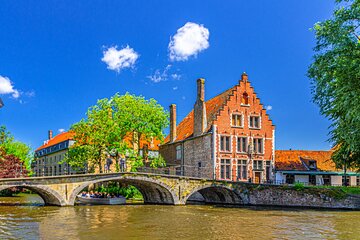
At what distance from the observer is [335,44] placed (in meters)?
22.1

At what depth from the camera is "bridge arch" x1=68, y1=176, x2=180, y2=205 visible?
30.9 meters

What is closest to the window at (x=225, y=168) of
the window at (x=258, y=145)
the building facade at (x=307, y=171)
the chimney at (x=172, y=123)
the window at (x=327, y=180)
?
the window at (x=258, y=145)

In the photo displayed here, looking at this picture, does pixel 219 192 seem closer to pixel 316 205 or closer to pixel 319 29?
pixel 316 205

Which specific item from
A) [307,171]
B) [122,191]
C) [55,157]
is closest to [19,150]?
[55,157]

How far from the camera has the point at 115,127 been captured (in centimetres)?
3884

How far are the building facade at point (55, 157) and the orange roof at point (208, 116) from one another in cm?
1529

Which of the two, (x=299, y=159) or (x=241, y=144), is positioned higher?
(x=241, y=144)

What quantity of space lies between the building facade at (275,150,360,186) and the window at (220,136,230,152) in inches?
213

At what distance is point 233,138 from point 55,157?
104ft

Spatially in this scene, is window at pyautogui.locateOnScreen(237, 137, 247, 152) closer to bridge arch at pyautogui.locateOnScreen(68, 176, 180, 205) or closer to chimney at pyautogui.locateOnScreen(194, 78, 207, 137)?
chimney at pyautogui.locateOnScreen(194, 78, 207, 137)

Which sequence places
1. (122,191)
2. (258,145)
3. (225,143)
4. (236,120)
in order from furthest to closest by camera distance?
(122,191)
(258,145)
(236,120)
(225,143)

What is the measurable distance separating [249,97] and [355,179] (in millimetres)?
13431

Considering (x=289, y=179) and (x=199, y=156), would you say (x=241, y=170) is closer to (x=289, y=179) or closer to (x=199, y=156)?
(x=199, y=156)

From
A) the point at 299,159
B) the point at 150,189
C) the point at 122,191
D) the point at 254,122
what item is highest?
the point at 254,122
